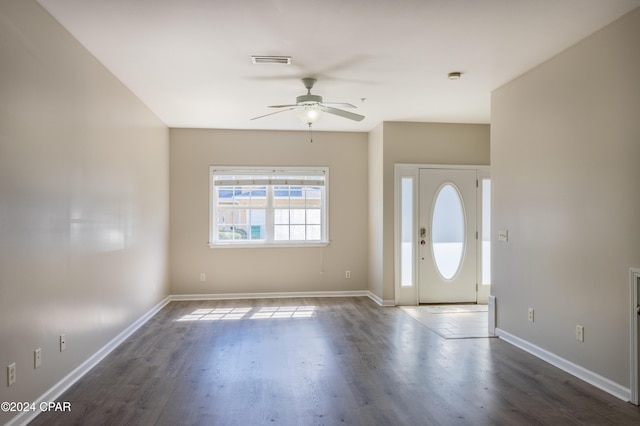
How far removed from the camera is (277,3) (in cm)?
273

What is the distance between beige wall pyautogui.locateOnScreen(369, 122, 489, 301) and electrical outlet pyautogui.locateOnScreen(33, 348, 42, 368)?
14.0 feet

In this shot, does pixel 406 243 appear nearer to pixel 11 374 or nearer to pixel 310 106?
pixel 310 106

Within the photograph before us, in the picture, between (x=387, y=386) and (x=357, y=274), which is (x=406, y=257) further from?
(x=387, y=386)

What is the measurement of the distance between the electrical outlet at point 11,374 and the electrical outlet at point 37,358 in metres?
0.23

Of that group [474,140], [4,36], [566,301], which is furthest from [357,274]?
[4,36]

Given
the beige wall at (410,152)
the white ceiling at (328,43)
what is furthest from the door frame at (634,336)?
the beige wall at (410,152)

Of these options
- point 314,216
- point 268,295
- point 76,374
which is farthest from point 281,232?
point 76,374

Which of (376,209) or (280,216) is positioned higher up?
(376,209)

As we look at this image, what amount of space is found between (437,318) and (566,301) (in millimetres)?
1950

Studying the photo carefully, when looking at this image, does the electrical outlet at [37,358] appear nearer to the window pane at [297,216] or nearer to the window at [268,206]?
the window at [268,206]

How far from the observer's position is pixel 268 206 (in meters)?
6.68

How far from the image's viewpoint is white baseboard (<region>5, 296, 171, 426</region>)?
8.30 feet

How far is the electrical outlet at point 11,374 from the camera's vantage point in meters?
2.38

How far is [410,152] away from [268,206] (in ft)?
7.76
